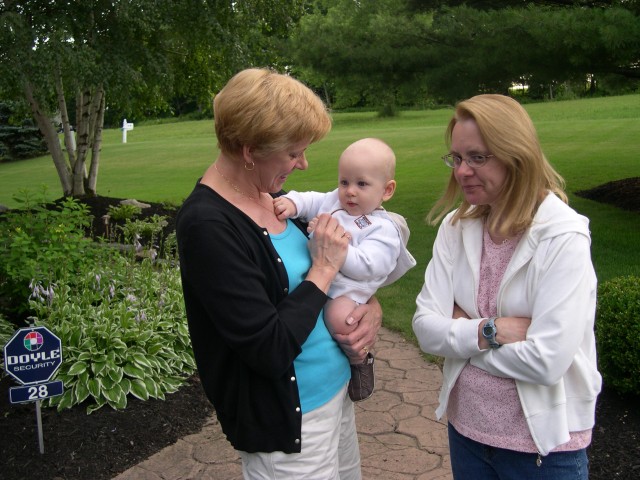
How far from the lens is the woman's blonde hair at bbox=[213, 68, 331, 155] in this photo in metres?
1.90

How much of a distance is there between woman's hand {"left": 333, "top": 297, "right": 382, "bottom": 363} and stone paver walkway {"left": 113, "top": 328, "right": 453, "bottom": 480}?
5.42 ft

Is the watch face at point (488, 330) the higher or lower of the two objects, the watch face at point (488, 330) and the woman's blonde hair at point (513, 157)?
the lower

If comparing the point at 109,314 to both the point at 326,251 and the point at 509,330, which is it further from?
the point at 509,330

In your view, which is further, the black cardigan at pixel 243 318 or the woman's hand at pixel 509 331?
the woman's hand at pixel 509 331

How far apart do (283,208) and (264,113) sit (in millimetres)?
444

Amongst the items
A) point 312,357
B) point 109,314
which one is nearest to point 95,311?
point 109,314

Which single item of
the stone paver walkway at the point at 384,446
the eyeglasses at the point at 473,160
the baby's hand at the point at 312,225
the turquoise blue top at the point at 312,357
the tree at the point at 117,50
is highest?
the tree at the point at 117,50

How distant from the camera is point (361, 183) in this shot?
238cm

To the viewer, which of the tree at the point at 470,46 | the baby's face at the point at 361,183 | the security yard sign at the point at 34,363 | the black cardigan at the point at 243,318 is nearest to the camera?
the black cardigan at the point at 243,318

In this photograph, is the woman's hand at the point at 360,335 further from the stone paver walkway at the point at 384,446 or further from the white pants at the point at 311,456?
the stone paver walkway at the point at 384,446

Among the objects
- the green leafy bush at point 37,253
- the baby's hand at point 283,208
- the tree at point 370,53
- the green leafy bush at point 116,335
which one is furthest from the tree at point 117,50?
the baby's hand at point 283,208

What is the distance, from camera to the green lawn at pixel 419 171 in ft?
26.7

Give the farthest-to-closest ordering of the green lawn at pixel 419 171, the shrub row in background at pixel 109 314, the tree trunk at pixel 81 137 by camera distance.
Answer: the tree trunk at pixel 81 137, the green lawn at pixel 419 171, the shrub row in background at pixel 109 314

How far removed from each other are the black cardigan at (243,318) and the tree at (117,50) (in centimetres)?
672
